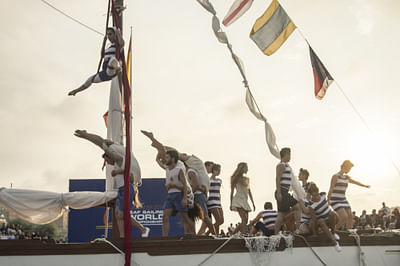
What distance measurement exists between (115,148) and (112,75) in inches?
40.8

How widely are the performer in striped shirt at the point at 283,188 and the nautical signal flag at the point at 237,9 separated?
2.63m

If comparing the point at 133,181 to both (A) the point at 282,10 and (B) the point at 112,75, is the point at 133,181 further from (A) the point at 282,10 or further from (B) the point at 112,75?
(A) the point at 282,10

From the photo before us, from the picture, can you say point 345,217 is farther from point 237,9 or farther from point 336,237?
point 237,9

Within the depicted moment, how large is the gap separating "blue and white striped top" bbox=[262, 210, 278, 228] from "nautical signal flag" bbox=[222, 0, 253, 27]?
338 centimetres

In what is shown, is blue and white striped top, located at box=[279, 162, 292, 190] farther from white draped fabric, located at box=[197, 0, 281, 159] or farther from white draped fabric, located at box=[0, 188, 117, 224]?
white draped fabric, located at box=[0, 188, 117, 224]

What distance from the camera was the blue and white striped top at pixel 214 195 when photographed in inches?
310

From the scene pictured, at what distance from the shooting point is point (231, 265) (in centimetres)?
575

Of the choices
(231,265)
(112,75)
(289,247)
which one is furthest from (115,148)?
(289,247)

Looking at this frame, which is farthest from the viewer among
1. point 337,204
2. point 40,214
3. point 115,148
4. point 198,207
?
point 337,204

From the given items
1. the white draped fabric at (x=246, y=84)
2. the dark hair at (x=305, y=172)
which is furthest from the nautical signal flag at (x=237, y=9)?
the dark hair at (x=305, y=172)

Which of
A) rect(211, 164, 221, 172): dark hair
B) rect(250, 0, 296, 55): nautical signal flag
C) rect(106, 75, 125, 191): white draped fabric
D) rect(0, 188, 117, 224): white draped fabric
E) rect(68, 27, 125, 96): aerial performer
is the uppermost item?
rect(250, 0, 296, 55): nautical signal flag

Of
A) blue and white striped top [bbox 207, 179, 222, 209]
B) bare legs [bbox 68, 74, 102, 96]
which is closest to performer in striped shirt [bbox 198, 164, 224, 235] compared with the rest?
blue and white striped top [bbox 207, 179, 222, 209]

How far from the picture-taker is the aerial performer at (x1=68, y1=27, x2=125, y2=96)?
6359 millimetres

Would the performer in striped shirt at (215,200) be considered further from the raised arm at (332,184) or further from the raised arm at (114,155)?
the raised arm at (114,155)
